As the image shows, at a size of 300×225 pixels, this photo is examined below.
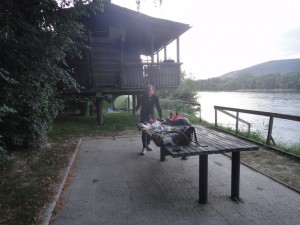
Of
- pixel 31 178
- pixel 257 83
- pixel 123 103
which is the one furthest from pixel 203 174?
pixel 257 83

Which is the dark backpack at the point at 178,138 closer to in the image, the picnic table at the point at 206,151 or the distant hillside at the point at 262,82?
the picnic table at the point at 206,151

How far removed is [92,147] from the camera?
7.69 meters

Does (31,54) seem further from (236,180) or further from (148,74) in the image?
(148,74)

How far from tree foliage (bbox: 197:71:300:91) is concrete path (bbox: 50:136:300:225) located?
44.3ft

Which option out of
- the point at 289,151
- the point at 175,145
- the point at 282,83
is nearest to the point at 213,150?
the point at 175,145

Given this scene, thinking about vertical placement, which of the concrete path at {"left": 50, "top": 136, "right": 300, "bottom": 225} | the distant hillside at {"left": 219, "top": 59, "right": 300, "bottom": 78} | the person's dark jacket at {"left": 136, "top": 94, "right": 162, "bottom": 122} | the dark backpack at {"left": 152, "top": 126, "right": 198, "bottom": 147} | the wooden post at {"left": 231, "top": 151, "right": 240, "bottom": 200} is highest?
the distant hillside at {"left": 219, "top": 59, "right": 300, "bottom": 78}

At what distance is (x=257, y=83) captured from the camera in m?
23.4

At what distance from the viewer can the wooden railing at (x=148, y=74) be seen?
36.7 ft

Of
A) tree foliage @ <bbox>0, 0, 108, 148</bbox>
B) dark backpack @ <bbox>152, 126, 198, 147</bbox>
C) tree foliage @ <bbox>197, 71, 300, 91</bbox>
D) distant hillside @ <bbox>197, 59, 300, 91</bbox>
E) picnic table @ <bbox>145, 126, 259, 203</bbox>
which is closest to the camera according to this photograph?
picnic table @ <bbox>145, 126, 259, 203</bbox>

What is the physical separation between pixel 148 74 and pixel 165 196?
7806 mm

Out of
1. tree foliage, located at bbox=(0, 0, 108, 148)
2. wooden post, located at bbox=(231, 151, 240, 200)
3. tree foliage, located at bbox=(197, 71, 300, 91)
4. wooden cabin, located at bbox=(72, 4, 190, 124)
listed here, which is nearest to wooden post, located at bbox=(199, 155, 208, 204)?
wooden post, located at bbox=(231, 151, 240, 200)

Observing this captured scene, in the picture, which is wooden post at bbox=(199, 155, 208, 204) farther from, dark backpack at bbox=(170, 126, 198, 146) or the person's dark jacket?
the person's dark jacket

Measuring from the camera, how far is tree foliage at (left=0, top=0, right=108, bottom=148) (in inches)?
197

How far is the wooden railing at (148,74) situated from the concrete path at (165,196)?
561 centimetres
